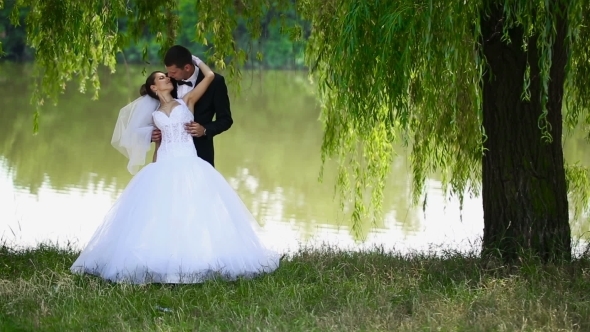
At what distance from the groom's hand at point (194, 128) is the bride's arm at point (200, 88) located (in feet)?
0.43

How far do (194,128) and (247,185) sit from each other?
5.44 metres

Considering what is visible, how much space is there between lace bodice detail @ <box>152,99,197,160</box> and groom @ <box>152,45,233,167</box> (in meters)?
0.04

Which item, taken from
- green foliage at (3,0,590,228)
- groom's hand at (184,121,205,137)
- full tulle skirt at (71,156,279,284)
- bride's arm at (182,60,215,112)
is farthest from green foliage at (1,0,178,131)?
full tulle skirt at (71,156,279,284)

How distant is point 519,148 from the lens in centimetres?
514

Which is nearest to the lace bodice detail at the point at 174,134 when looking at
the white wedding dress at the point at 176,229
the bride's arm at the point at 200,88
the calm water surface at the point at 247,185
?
the white wedding dress at the point at 176,229

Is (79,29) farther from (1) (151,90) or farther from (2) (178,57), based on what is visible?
(2) (178,57)

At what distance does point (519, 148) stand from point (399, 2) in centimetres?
118

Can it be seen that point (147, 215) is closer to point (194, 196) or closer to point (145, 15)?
point (194, 196)

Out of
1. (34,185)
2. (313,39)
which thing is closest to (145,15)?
(313,39)

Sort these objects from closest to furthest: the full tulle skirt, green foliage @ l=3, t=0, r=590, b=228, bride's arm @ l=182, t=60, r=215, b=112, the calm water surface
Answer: green foliage @ l=3, t=0, r=590, b=228 < the full tulle skirt < bride's arm @ l=182, t=60, r=215, b=112 < the calm water surface

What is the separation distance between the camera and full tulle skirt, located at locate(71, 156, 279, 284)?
466 cm

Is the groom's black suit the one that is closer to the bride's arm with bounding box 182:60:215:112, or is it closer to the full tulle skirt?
the bride's arm with bounding box 182:60:215:112

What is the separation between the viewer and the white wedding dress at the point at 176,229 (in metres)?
4.66

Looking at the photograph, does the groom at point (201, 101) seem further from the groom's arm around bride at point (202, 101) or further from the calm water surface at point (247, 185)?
the calm water surface at point (247, 185)
